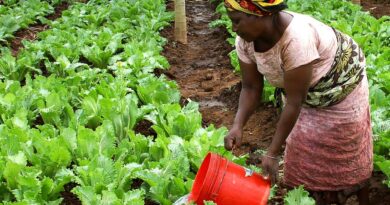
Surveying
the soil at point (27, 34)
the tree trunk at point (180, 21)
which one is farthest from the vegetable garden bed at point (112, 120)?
the tree trunk at point (180, 21)

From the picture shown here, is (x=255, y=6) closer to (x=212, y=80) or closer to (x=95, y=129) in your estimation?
(x=95, y=129)

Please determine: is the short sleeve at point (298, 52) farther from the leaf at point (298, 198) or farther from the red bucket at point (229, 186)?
the leaf at point (298, 198)

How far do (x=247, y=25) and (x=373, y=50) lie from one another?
410cm

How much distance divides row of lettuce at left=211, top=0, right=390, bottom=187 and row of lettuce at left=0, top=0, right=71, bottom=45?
303cm

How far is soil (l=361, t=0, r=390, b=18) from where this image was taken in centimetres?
1094

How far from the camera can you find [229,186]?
9.77 feet

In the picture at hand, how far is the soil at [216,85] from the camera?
5408 millimetres

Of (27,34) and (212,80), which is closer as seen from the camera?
(212,80)

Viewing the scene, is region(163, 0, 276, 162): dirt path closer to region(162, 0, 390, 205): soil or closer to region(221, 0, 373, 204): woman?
region(162, 0, 390, 205): soil


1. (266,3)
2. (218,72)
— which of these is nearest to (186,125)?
(266,3)

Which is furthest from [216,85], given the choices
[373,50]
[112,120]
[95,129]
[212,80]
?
[112,120]

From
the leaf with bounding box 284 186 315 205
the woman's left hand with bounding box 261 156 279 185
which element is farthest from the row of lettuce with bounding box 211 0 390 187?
the woman's left hand with bounding box 261 156 279 185

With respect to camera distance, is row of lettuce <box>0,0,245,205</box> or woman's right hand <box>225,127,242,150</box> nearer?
woman's right hand <box>225,127,242,150</box>

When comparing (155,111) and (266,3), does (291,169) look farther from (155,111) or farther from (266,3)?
(155,111)
